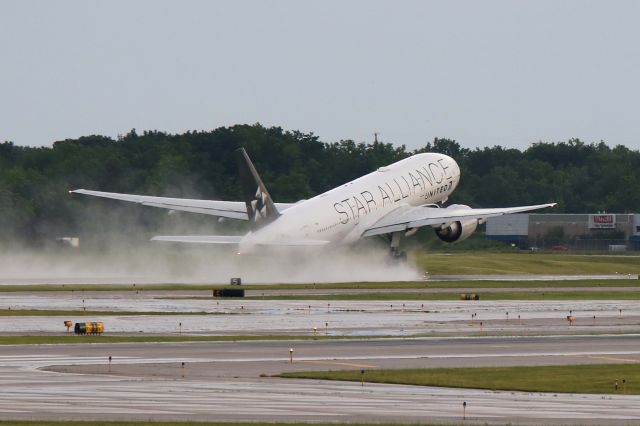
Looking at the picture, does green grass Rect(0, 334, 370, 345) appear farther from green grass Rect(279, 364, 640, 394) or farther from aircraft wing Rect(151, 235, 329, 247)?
aircraft wing Rect(151, 235, 329, 247)

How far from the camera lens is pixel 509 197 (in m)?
172

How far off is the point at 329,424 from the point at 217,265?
203 ft

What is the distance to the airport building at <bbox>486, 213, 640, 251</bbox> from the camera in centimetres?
15750

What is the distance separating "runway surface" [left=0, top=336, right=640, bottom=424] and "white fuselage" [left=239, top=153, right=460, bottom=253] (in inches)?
1374

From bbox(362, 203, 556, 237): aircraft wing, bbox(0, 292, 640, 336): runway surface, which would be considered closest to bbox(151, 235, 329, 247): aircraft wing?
bbox(0, 292, 640, 336): runway surface

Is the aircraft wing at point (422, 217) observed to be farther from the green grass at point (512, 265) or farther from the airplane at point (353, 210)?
the green grass at point (512, 265)

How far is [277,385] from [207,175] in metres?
99.7

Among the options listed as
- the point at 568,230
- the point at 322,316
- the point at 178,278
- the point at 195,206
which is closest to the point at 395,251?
Result: the point at 195,206

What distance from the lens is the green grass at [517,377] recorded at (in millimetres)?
37281

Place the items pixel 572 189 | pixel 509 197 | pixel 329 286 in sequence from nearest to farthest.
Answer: pixel 329 286 < pixel 509 197 < pixel 572 189

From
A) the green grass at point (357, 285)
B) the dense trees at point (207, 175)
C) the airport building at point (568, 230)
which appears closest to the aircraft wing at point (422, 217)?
the green grass at point (357, 285)

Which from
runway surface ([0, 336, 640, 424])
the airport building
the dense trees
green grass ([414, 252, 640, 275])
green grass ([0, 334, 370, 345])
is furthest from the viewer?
the airport building

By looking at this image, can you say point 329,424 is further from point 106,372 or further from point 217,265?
point 217,265

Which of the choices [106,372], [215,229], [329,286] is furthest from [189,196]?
A: [106,372]
